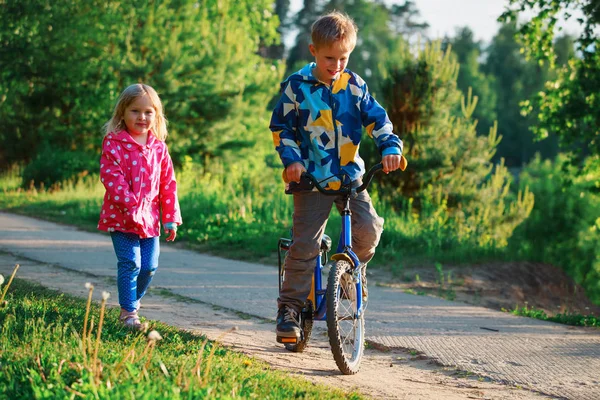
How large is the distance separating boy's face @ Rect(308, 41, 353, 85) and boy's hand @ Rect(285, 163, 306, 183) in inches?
22.8

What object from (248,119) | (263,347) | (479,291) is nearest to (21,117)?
(248,119)

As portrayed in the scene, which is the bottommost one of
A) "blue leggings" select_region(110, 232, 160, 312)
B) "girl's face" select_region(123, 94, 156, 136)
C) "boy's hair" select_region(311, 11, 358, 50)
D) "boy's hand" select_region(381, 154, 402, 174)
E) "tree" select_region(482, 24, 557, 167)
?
"blue leggings" select_region(110, 232, 160, 312)

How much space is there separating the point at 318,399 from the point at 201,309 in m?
2.73

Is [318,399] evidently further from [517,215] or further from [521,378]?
[517,215]

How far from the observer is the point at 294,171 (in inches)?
178

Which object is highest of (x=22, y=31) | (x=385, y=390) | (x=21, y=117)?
(x=22, y=31)

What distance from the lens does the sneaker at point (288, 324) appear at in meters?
4.77

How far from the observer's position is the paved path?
4988 millimetres

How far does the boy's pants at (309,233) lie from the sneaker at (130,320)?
932mm

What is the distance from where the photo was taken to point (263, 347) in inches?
203

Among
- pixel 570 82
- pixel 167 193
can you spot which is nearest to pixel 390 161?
pixel 167 193

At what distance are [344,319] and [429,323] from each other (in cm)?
188

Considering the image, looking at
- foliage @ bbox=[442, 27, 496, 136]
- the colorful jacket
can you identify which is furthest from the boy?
foliage @ bbox=[442, 27, 496, 136]

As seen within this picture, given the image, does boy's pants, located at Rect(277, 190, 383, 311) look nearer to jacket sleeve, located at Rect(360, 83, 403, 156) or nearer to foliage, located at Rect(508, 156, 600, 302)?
jacket sleeve, located at Rect(360, 83, 403, 156)
